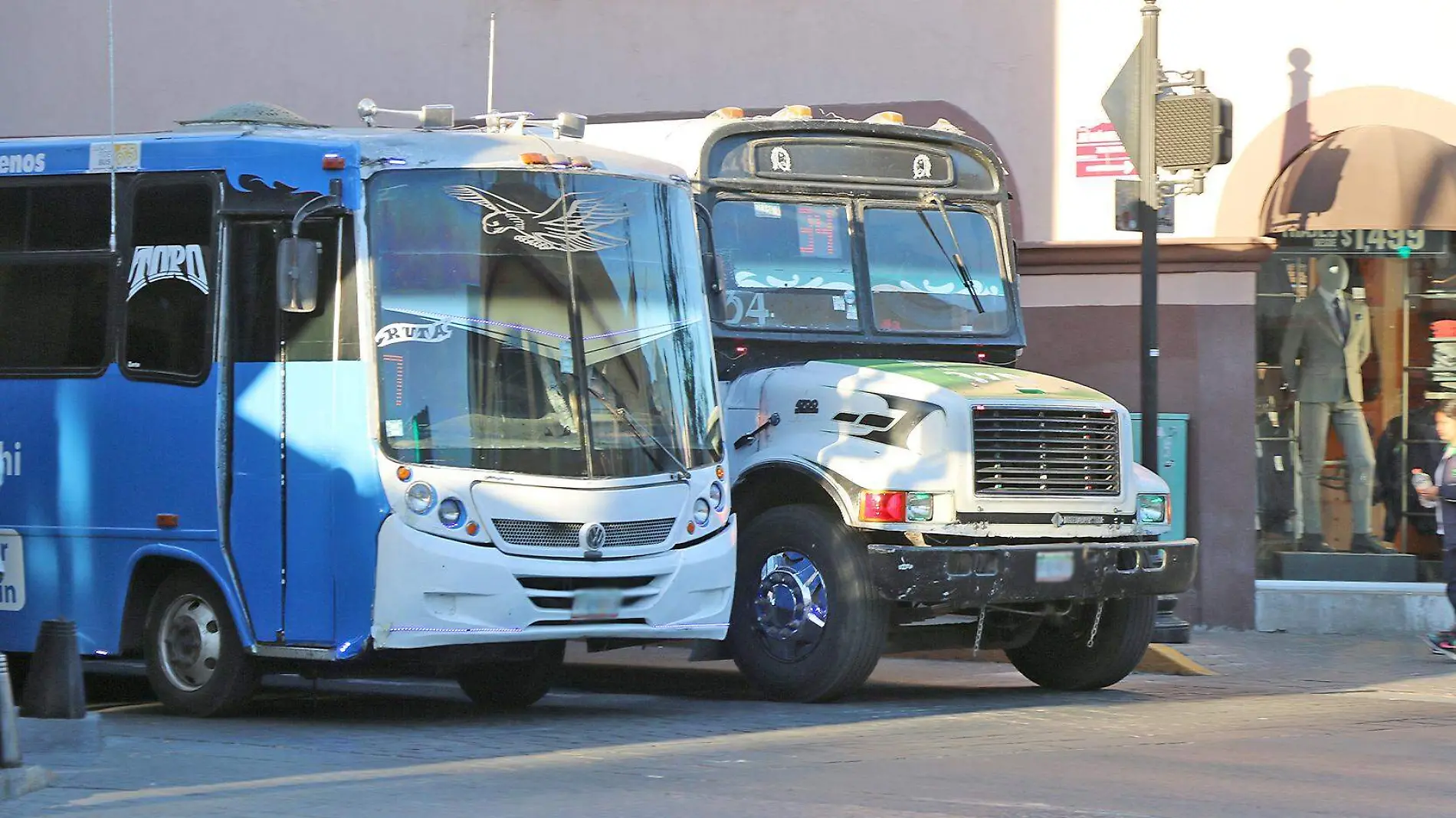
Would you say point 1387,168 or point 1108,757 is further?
point 1387,168

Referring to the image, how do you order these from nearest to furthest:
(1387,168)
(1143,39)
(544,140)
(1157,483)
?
1. (544,140)
2. (1157,483)
3. (1143,39)
4. (1387,168)

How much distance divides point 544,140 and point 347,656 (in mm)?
2838

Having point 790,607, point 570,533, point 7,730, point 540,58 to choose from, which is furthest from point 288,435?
point 540,58

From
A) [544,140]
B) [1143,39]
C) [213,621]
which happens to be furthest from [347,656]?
[1143,39]

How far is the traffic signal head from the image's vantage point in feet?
46.5

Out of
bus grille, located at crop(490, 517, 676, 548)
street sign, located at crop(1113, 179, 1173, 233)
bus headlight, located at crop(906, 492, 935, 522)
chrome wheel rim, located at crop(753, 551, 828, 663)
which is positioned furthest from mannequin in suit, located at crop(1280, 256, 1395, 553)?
bus grille, located at crop(490, 517, 676, 548)

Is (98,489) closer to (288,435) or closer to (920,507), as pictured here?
(288,435)

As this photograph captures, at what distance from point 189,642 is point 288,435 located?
4.17ft

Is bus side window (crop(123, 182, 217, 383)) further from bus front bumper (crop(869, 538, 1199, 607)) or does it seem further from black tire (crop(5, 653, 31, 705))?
bus front bumper (crop(869, 538, 1199, 607))

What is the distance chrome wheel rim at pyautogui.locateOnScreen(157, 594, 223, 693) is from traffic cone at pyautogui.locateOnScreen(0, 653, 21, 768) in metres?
2.62

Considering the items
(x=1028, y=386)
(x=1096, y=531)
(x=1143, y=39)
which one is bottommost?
(x=1096, y=531)

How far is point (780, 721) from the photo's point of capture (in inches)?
429

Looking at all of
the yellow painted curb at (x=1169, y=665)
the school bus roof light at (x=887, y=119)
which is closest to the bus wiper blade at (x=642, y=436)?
the school bus roof light at (x=887, y=119)

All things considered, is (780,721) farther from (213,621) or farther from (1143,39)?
(1143,39)
